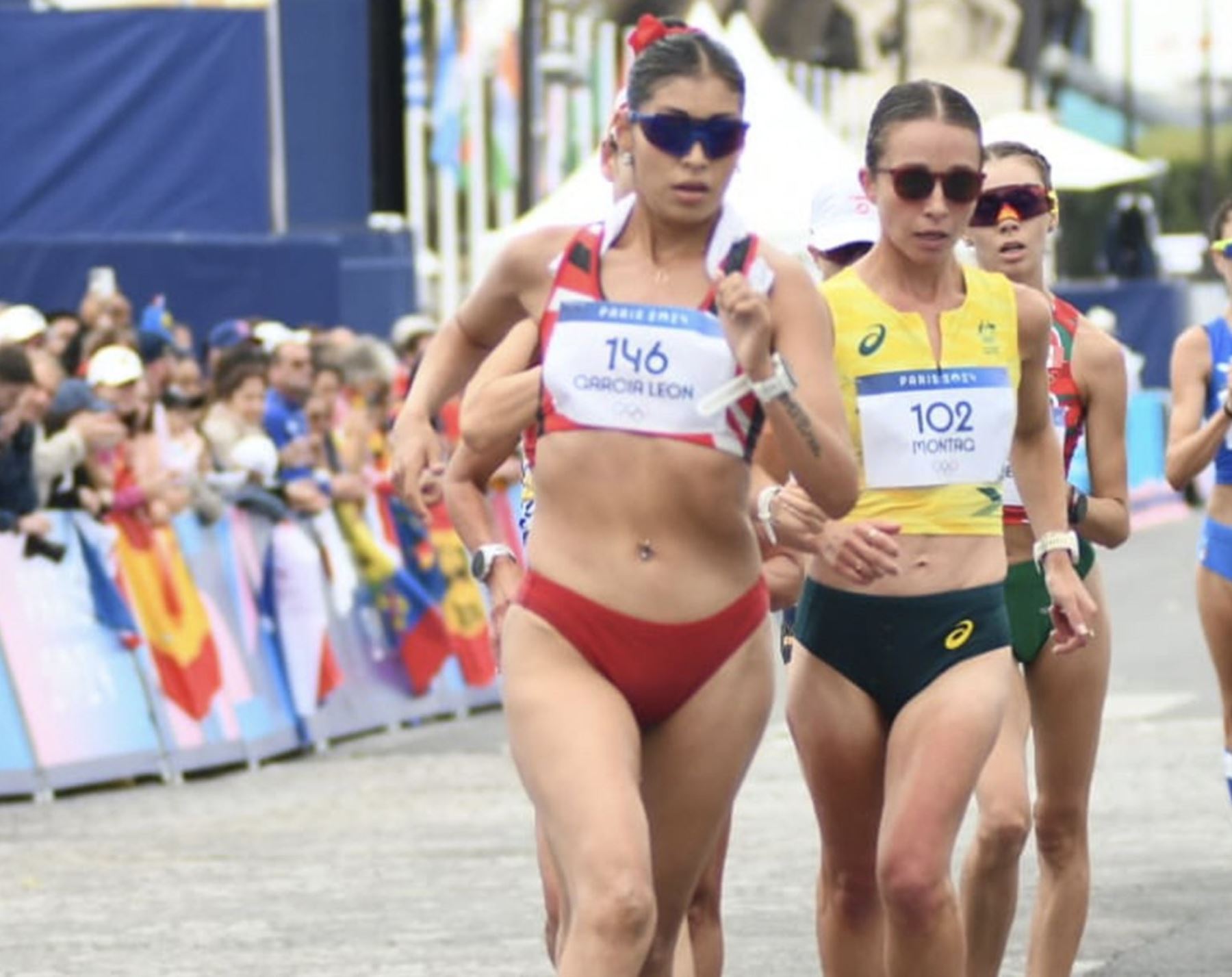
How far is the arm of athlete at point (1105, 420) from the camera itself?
8648 mm

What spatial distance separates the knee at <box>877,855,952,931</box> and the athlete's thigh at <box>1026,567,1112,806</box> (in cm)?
146

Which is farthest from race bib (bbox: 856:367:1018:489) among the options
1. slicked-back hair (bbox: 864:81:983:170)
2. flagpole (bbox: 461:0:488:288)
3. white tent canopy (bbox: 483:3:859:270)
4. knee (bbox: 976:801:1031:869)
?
flagpole (bbox: 461:0:488:288)

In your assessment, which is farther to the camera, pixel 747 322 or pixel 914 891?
pixel 914 891

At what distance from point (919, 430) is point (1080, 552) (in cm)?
130

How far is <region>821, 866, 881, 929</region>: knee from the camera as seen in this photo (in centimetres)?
761

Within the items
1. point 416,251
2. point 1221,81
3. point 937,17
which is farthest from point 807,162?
point 1221,81

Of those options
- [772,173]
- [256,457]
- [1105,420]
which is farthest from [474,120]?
[1105,420]

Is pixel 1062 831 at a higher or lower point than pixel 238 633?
higher

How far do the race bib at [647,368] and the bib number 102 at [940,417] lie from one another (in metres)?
1.04

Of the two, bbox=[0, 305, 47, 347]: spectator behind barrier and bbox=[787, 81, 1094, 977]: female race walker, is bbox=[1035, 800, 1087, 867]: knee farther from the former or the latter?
bbox=[0, 305, 47, 347]: spectator behind barrier

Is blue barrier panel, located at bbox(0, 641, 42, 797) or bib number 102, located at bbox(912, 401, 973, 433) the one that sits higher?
bib number 102, located at bbox(912, 401, 973, 433)

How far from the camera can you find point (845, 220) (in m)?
8.50

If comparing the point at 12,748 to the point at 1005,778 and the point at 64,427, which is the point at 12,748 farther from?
the point at 1005,778

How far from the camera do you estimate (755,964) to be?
32.6 feet
